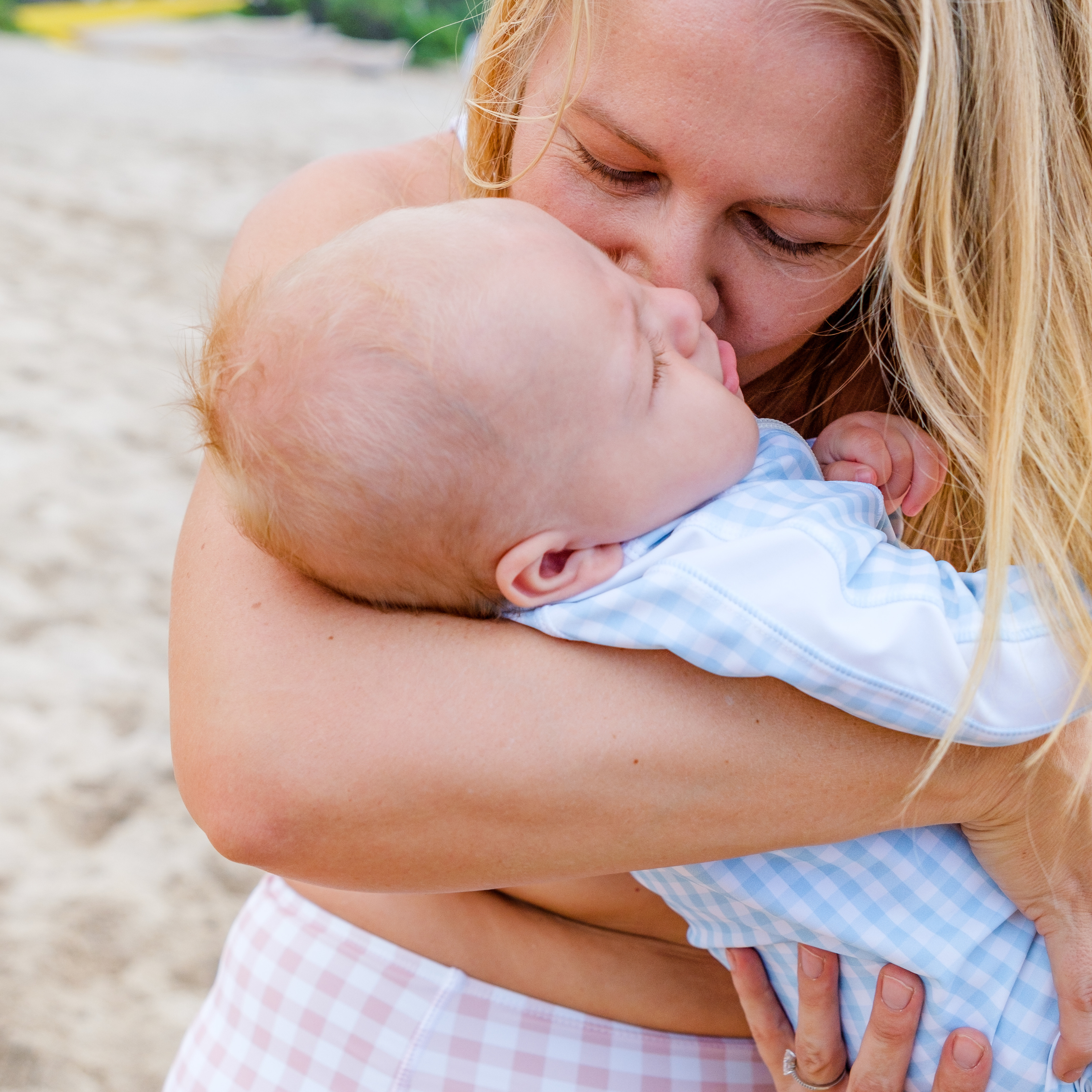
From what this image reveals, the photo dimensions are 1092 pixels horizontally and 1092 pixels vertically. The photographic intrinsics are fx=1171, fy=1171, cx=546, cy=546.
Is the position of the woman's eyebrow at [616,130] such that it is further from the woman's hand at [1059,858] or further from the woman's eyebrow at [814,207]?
the woman's hand at [1059,858]

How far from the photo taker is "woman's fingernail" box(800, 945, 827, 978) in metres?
1.34

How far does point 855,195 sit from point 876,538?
395 mm

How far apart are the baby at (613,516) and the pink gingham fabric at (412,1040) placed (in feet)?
1.16

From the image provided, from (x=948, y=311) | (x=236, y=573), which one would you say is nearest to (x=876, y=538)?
(x=948, y=311)

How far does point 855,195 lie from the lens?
1.30m

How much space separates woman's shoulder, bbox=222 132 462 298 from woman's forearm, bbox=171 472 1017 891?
0.51 metres

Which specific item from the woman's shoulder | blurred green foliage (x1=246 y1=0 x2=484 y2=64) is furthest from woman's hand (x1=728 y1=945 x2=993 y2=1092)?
blurred green foliage (x1=246 y1=0 x2=484 y2=64)

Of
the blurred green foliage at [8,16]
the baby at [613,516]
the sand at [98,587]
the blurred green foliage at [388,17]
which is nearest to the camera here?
the baby at [613,516]

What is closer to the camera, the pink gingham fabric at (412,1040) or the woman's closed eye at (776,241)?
the woman's closed eye at (776,241)

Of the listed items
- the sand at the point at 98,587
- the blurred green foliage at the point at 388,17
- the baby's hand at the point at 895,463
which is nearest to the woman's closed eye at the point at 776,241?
the baby's hand at the point at 895,463

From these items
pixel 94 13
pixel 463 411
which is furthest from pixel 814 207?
pixel 94 13

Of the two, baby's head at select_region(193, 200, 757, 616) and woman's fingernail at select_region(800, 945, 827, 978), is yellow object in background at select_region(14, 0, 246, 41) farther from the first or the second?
woman's fingernail at select_region(800, 945, 827, 978)

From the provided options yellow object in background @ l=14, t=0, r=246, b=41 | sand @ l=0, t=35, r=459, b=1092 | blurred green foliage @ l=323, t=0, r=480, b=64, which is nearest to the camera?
sand @ l=0, t=35, r=459, b=1092

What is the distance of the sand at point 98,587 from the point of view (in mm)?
2727
